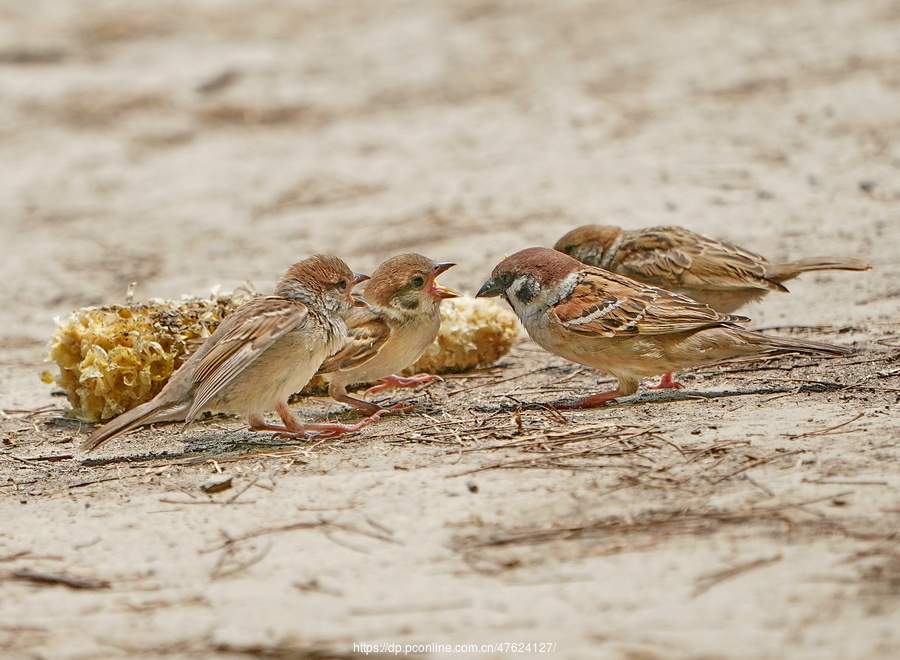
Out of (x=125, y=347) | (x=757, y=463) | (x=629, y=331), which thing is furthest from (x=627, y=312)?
(x=125, y=347)

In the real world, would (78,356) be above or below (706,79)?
below

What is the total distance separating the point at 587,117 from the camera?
42.2ft

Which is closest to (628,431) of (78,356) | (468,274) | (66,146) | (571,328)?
(571,328)

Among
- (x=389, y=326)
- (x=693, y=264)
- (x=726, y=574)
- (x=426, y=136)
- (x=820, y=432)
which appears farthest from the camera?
(x=426, y=136)

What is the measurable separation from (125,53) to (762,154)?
33.3 feet

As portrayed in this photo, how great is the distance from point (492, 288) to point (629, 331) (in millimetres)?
993

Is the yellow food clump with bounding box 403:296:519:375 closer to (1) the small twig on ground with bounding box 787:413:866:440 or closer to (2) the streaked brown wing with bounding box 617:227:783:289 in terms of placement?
(2) the streaked brown wing with bounding box 617:227:783:289

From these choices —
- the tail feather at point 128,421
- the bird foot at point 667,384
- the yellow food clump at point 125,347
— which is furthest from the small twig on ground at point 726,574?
the yellow food clump at point 125,347

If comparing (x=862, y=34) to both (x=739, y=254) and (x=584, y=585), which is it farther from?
(x=584, y=585)

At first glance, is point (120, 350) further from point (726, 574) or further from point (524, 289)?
point (726, 574)

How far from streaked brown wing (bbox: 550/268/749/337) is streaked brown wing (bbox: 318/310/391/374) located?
1015 millimetres

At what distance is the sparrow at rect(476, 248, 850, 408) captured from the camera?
6.36 m

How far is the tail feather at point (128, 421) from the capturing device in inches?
219

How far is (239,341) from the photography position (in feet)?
19.2
